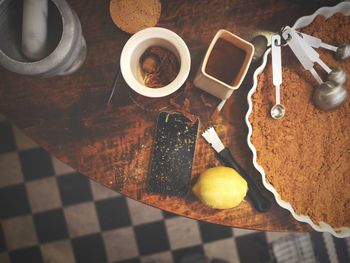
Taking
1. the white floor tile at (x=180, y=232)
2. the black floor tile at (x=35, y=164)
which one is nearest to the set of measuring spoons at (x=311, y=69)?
the white floor tile at (x=180, y=232)

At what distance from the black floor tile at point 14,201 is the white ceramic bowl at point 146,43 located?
44.6 inches

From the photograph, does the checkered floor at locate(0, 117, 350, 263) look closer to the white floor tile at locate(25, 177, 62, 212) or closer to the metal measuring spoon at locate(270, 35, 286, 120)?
the white floor tile at locate(25, 177, 62, 212)

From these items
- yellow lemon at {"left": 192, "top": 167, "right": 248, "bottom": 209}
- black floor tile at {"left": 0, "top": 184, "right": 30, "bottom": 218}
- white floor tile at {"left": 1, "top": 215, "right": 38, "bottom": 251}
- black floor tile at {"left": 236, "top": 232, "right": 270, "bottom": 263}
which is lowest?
black floor tile at {"left": 236, "top": 232, "right": 270, "bottom": 263}

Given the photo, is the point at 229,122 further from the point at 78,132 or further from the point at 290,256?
the point at 290,256

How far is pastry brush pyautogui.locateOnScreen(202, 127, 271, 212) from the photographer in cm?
117

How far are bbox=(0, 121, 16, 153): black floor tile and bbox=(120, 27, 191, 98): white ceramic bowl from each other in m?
1.07

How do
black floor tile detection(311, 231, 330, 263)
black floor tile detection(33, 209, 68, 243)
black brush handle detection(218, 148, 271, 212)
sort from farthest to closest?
black floor tile detection(33, 209, 68, 243), black floor tile detection(311, 231, 330, 263), black brush handle detection(218, 148, 271, 212)

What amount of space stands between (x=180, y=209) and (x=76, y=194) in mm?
879

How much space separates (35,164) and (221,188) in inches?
46.1

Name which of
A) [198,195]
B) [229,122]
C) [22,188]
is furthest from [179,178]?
[22,188]

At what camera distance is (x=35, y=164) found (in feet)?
6.20

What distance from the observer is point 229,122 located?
1190mm

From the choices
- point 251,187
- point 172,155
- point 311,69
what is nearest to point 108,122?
point 172,155

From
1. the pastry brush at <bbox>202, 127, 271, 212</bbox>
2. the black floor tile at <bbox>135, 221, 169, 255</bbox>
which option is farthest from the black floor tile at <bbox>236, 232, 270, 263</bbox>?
the pastry brush at <bbox>202, 127, 271, 212</bbox>
